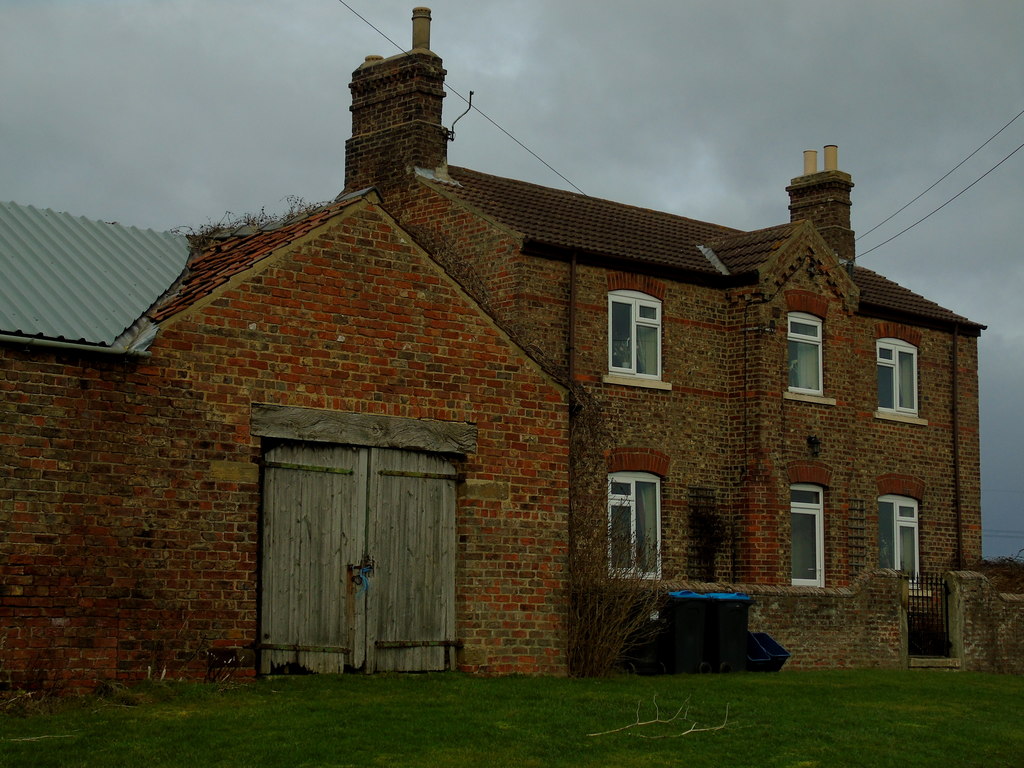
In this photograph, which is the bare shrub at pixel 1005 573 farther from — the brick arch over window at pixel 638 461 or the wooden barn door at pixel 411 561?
the wooden barn door at pixel 411 561

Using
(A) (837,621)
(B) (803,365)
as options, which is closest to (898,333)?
(B) (803,365)

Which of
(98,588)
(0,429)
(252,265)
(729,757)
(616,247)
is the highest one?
(616,247)

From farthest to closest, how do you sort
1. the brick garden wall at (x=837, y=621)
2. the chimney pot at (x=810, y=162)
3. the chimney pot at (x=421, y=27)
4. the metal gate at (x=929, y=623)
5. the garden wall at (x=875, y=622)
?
the chimney pot at (x=810, y=162) → the chimney pot at (x=421, y=27) → the metal gate at (x=929, y=623) → the garden wall at (x=875, y=622) → the brick garden wall at (x=837, y=621)

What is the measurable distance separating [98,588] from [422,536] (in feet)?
11.9

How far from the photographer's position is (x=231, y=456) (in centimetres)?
1380

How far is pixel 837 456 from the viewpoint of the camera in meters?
27.2

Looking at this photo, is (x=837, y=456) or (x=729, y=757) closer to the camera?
(x=729, y=757)

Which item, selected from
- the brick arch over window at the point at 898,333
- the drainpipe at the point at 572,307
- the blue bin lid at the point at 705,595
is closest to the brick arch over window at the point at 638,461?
the drainpipe at the point at 572,307

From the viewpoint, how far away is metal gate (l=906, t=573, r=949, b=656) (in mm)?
23938

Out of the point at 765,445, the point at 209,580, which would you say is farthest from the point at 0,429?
the point at 765,445

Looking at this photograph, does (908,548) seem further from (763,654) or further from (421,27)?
(421,27)

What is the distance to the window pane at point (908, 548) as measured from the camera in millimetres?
29202

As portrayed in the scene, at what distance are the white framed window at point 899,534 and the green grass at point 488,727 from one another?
12.6m

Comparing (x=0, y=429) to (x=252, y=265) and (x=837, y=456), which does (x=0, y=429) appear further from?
(x=837, y=456)
